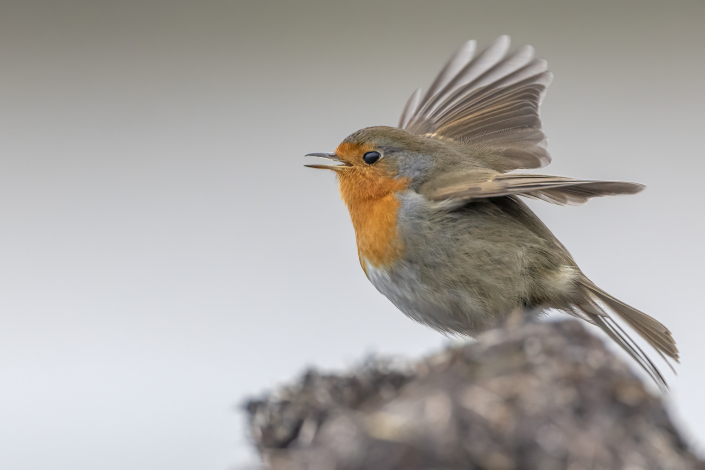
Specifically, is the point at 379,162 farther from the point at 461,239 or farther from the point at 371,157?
the point at 461,239

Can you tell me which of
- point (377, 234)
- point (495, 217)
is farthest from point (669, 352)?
point (377, 234)

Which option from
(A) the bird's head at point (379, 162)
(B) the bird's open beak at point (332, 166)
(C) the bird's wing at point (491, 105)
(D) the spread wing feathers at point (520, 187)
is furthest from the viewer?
(C) the bird's wing at point (491, 105)

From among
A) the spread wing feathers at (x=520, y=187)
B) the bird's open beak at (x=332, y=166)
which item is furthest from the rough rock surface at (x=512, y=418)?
the bird's open beak at (x=332, y=166)

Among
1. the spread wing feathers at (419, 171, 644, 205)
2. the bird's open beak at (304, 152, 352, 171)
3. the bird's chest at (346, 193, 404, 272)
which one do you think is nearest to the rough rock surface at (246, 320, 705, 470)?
the spread wing feathers at (419, 171, 644, 205)

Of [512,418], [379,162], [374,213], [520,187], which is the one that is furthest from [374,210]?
[512,418]

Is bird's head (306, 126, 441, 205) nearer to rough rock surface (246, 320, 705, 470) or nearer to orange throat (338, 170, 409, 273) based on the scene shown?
orange throat (338, 170, 409, 273)

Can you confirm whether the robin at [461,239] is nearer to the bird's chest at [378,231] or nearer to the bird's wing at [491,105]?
the bird's chest at [378,231]
